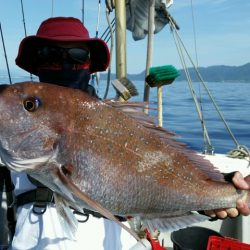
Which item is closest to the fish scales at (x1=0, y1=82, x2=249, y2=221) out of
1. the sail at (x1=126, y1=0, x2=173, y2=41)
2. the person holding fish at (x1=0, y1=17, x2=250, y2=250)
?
the person holding fish at (x1=0, y1=17, x2=250, y2=250)

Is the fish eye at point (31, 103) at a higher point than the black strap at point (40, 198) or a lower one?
higher

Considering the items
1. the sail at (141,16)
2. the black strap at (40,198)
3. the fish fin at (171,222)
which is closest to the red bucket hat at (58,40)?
the black strap at (40,198)

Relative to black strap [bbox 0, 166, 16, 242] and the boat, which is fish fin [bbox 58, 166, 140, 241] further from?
the boat

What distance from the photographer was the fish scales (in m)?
1.69

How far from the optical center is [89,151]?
1720 millimetres

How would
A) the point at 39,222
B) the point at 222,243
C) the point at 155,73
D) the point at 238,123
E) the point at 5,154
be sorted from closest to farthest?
the point at 5,154 < the point at 39,222 < the point at 222,243 < the point at 155,73 < the point at 238,123

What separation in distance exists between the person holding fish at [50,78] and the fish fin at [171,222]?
0.18 meters

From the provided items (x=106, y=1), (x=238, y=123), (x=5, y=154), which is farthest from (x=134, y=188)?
(x=238, y=123)

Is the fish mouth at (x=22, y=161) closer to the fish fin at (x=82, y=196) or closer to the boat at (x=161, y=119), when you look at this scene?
the fish fin at (x=82, y=196)

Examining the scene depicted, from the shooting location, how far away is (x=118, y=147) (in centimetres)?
178

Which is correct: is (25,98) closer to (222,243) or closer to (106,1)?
(222,243)

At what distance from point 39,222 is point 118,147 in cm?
96

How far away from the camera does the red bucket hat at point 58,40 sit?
8.31 feet

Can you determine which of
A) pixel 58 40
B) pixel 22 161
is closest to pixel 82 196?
pixel 22 161
